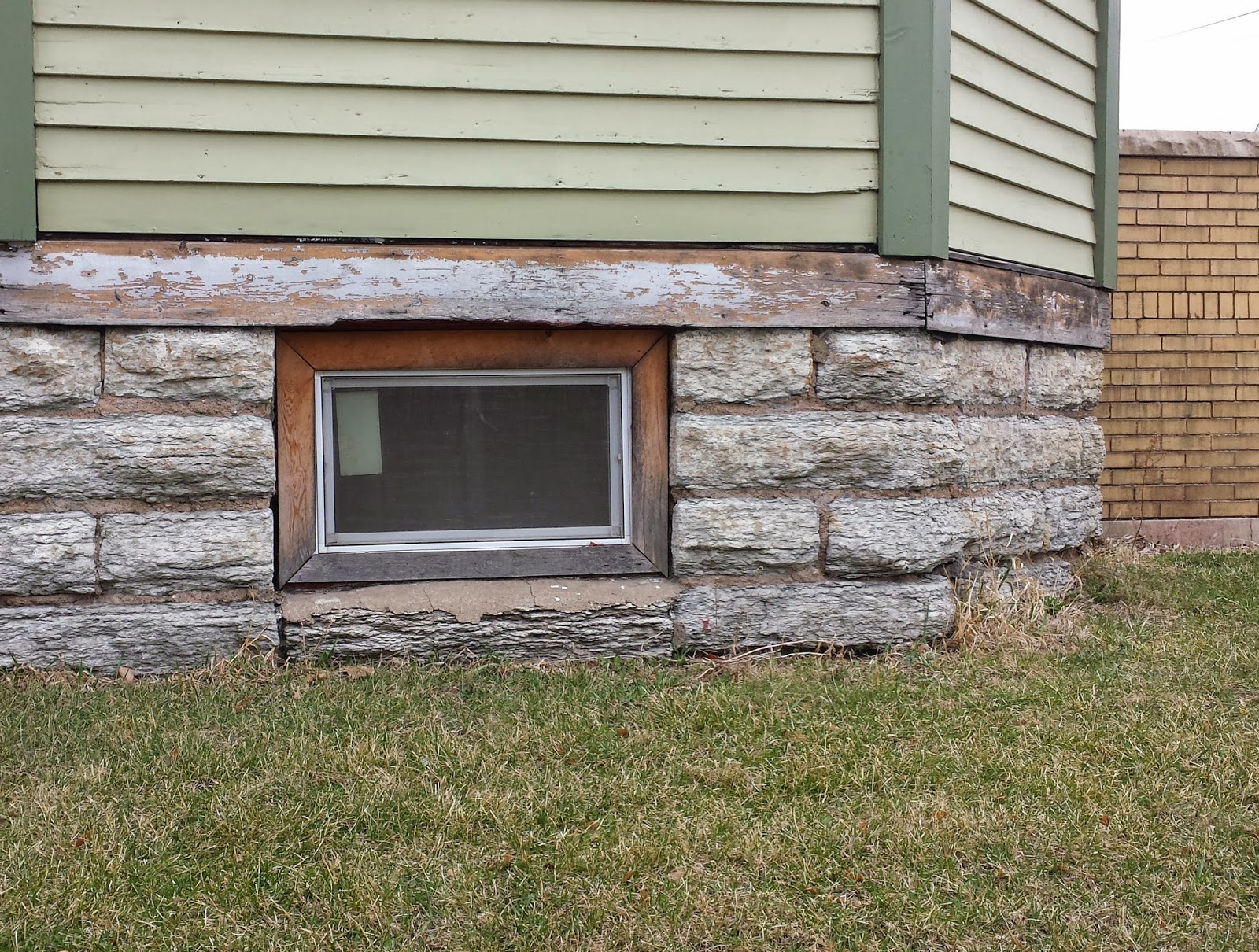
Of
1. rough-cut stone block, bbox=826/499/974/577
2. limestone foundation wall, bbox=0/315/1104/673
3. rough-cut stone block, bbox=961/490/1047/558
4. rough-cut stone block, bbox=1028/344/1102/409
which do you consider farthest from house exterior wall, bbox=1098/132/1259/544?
rough-cut stone block, bbox=826/499/974/577

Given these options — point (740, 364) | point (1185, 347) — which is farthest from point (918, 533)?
point (1185, 347)

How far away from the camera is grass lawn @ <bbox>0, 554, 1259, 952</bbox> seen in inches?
88.8

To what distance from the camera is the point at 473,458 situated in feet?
13.7

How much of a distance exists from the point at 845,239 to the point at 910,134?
1.54 feet

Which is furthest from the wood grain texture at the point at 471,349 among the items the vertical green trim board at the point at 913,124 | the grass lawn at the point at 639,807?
the grass lawn at the point at 639,807

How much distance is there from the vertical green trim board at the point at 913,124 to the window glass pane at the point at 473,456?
1311mm

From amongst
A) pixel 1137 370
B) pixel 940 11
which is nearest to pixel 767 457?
pixel 940 11

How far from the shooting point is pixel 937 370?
165 inches

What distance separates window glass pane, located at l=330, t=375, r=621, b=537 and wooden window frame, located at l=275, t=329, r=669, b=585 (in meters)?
0.11

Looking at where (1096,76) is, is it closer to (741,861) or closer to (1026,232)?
(1026,232)

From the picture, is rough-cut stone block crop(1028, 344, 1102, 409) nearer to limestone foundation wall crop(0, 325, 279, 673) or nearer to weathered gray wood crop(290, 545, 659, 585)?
weathered gray wood crop(290, 545, 659, 585)

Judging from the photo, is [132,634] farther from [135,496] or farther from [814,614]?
[814,614]

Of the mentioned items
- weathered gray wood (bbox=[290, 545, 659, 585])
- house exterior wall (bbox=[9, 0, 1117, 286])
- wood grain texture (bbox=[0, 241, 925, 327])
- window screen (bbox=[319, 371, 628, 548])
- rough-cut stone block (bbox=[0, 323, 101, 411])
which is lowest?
weathered gray wood (bbox=[290, 545, 659, 585])

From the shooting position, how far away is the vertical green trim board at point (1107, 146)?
5059 millimetres
